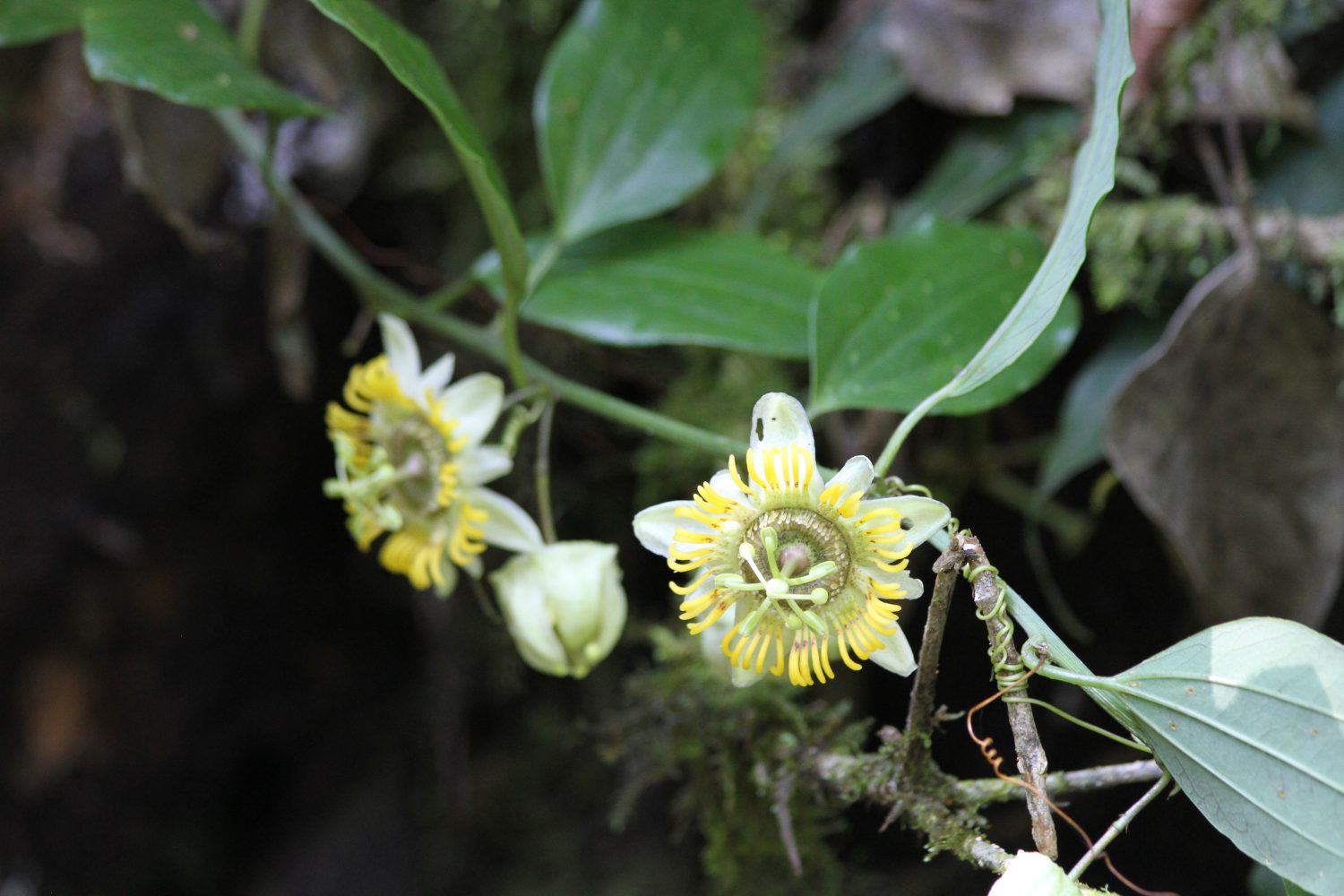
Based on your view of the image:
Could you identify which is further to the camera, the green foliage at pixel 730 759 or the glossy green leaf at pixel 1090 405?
the glossy green leaf at pixel 1090 405

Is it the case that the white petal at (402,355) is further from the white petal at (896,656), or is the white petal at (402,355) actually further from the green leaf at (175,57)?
the white petal at (896,656)

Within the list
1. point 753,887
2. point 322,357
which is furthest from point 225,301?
point 753,887

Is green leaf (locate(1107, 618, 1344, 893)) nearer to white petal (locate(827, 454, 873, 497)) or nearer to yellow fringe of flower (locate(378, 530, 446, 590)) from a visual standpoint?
white petal (locate(827, 454, 873, 497))

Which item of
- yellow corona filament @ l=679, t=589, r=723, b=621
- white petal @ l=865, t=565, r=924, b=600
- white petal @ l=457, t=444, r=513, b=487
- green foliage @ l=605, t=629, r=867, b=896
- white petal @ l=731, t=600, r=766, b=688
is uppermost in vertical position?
white petal @ l=865, t=565, r=924, b=600

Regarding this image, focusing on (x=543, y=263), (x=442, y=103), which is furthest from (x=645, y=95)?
(x=442, y=103)

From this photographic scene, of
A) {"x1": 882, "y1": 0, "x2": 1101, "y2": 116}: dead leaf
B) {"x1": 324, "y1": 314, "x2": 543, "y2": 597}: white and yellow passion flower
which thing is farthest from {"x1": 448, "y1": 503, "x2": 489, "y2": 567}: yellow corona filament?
{"x1": 882, "y1": 0, "x2": 1101, "y2": 116}: dead leaf

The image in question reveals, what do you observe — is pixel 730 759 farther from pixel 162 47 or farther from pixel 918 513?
pixel 162 47

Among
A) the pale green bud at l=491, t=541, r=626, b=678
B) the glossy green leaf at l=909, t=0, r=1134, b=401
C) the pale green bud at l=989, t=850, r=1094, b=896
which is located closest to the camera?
the pale green bud at l=989, t=850, r=1094, b=896

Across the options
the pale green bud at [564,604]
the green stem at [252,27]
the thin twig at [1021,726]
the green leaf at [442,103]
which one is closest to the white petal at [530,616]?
the pale green bud at [564,604]
